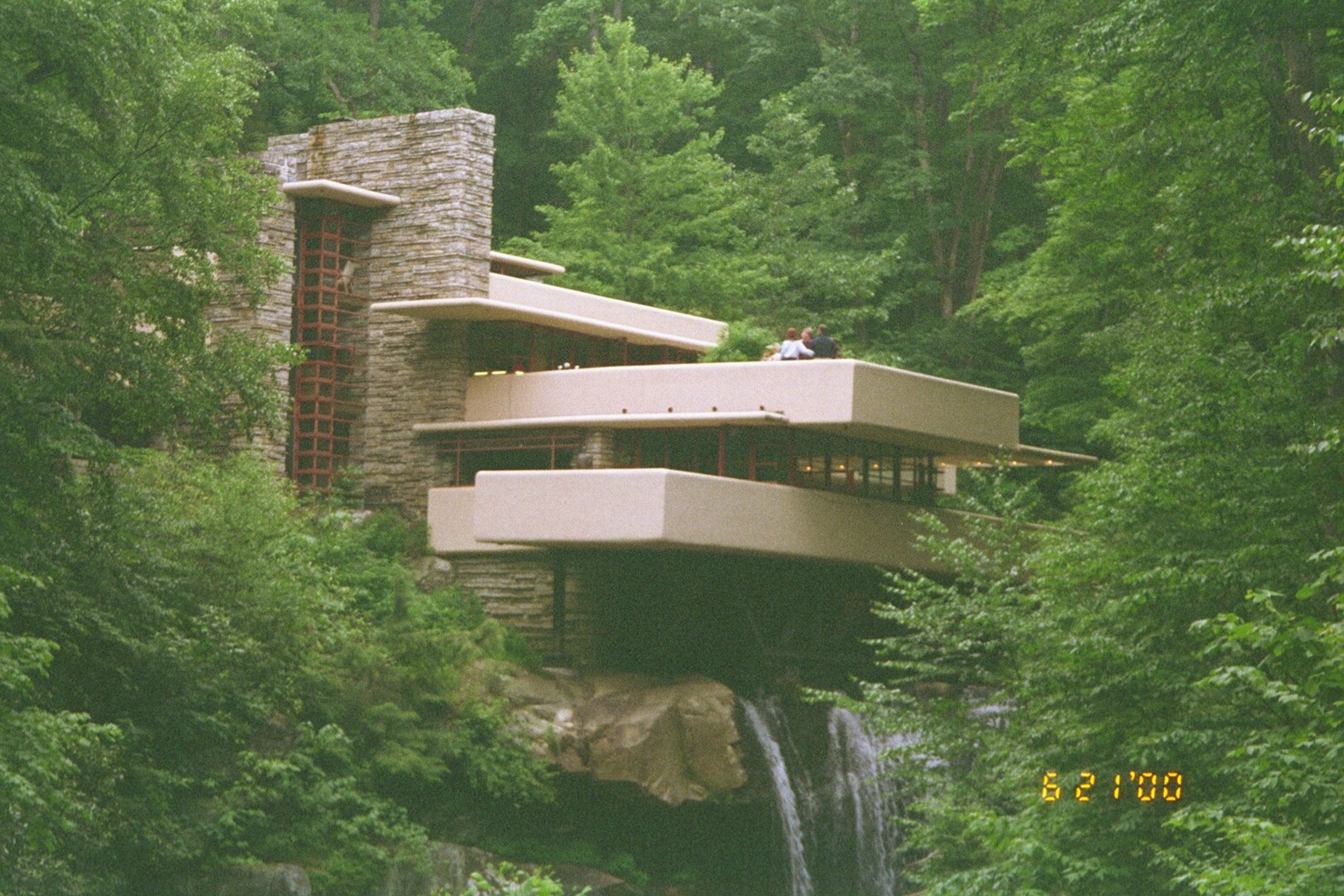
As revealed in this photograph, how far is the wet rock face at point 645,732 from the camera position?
29.0 metres

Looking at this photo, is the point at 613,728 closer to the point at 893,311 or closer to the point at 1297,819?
the point at 1297,819

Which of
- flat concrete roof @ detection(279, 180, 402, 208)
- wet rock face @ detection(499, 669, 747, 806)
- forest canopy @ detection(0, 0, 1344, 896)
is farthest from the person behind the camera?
flat concrete roof @ detection(279, 180, 402, 208)

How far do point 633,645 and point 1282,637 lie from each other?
19620 millimetres

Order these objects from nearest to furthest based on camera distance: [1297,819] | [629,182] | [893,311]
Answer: [1297,819] < [629,182] < [893,311]

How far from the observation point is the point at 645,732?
29.1 m

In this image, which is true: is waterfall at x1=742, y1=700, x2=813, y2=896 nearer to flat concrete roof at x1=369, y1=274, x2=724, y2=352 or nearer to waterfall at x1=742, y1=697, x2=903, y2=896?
waterfall at x1=742, y1=697, x2=903, y2=896

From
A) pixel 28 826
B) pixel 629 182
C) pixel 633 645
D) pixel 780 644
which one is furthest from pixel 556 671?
pixel 629 182

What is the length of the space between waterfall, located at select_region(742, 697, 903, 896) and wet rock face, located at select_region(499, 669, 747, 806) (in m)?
1.05

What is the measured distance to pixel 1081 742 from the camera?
64.9 ft

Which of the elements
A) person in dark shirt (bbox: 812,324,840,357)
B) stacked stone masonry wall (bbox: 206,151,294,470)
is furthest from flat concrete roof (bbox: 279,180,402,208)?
person in dark shirt (bbox: 812,324,840,357)

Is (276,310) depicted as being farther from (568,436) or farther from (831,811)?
(831,811)

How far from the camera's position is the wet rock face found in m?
29.0

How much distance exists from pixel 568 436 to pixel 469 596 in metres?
A: 3.05

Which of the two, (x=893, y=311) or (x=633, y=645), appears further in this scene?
(x=893, y=311)
